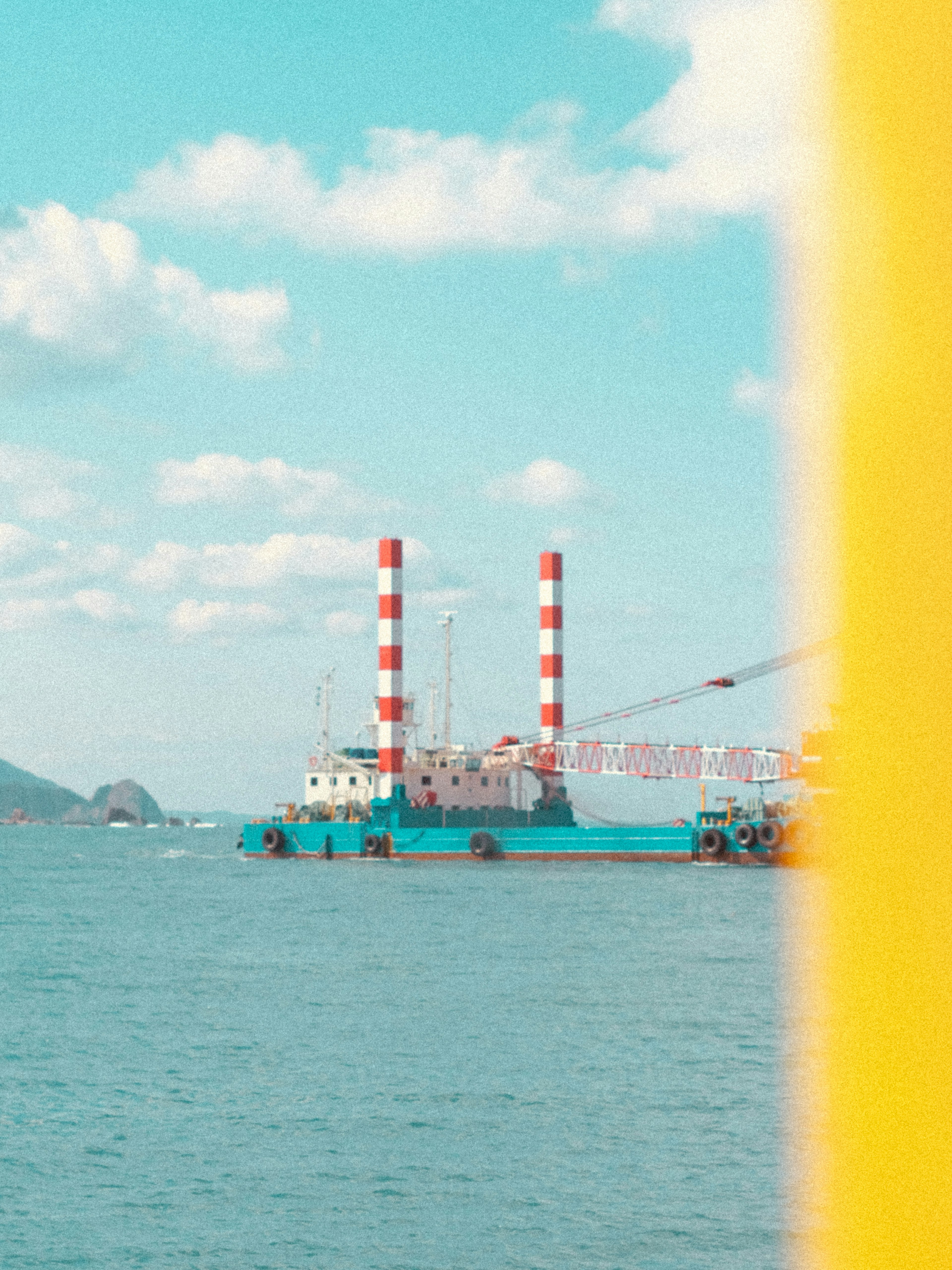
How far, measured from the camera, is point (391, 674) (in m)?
81.1

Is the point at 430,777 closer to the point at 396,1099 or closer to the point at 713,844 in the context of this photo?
the point at 713,844

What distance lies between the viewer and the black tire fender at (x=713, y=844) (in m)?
70.8

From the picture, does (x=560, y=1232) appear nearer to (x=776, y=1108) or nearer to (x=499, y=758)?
(x=776, y=1108)

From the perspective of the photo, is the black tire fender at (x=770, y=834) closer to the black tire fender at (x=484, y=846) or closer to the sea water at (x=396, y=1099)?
the black tire fender at (x=484, y=846)

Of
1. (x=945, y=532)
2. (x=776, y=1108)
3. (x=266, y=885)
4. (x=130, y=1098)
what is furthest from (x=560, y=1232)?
(x=266, y=885)

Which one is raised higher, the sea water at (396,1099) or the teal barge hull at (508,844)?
the teal barge hull at (508,844)

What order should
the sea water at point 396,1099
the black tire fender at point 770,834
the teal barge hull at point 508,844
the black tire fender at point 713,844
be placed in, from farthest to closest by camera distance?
1. the teal barge hull at point 508,844
2. the black tire fender at point 713,844
3. the black tire fender at point 770,834
4. the sea water at point 396,1099

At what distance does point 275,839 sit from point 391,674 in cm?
1284

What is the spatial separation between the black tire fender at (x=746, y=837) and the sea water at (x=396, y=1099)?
26.3 metres

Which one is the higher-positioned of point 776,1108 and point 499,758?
point 499,758

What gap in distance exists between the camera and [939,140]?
401 centimetres

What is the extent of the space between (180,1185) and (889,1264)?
44.8 feet

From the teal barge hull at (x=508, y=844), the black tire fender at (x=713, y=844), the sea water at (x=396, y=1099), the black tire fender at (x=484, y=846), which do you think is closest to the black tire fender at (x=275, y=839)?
the teal barge hull at (x=508, y=844)

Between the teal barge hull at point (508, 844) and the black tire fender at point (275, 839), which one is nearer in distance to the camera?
the teal barge hull at point (508, 844)
